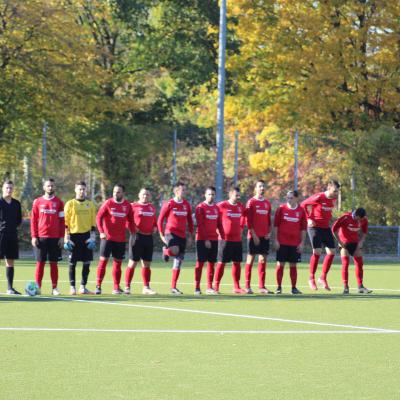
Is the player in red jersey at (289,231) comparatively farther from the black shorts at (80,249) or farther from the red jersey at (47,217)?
the red jersey at (47,217)

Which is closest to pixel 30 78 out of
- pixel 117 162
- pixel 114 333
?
pixel 117 162

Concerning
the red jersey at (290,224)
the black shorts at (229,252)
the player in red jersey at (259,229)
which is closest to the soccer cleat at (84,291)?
the black shorts at (229,252)

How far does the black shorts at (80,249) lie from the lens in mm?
20250

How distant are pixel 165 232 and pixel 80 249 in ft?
5.27

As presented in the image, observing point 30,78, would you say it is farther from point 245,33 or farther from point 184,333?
point 184,333

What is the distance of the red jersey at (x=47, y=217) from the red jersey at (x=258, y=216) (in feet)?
11.3

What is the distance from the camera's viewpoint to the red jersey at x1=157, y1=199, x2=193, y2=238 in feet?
68.3

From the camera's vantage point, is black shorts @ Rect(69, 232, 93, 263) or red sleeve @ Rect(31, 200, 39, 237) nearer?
red sleeve @ Rect(31, 200, 39, 237)

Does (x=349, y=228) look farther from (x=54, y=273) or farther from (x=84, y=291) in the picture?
(x=54, y=273)

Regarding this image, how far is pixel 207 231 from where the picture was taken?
68.7 feet

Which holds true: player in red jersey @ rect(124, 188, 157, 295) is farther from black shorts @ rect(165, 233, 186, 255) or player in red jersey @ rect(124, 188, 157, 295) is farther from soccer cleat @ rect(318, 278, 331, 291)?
soccer cleat @ rect(318, 278, 331, 291)

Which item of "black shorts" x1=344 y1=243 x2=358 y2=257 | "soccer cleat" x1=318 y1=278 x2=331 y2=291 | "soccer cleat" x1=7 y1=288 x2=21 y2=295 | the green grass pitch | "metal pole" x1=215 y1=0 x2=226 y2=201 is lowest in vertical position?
the green grass pitch

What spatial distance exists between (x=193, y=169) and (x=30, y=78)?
26.3m

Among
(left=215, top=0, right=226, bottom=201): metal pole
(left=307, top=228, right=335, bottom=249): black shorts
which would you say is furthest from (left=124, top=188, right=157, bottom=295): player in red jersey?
(left=215, top=0, right=226, bottom=201): metal pole
